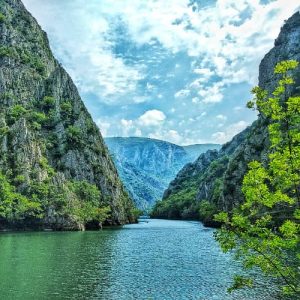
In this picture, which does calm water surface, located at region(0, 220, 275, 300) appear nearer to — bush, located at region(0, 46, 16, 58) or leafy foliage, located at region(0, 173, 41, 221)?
leafy foliage, located at region(0, 173, 41, 221)

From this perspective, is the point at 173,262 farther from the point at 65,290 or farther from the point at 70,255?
the point at 65,290

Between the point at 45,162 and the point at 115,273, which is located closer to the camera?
the point at 115,273

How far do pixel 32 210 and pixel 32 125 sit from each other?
49467mm

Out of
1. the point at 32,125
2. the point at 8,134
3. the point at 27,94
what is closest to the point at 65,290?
the point at 8,134

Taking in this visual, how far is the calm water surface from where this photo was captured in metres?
42.9

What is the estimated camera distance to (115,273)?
54406 millimetres

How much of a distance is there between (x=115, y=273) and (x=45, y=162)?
375 ft

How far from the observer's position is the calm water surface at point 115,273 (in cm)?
4291

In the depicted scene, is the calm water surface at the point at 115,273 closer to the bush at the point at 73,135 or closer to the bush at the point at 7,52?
the bush at the point at 73,135

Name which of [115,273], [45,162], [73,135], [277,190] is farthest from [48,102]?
[277,190]

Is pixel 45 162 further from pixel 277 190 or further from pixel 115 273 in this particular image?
pixel 277 190

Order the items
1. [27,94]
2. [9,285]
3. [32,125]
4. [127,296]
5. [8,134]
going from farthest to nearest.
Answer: [27,94] < [32,125] < [8,134] < [9,285] < [127,296]

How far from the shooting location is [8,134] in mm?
153375

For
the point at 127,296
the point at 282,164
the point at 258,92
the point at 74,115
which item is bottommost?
the point at 127,296
